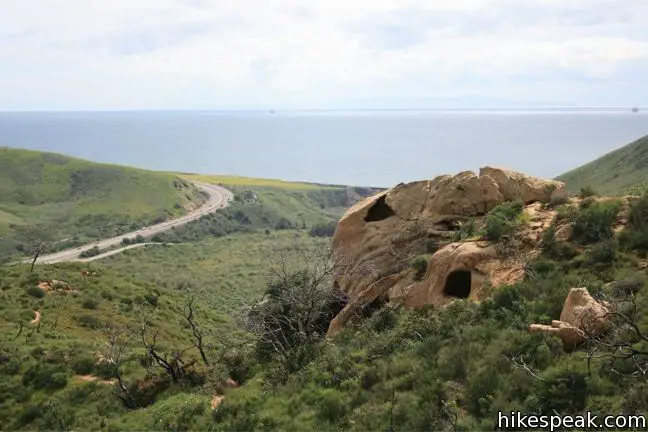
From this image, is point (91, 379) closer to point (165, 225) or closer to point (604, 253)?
point (604, 253)

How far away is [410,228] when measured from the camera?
17609 mm

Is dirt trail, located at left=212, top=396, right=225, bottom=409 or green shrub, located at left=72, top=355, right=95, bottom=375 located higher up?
dirt trail, located at left=212, top=396, right=225, bottom=409

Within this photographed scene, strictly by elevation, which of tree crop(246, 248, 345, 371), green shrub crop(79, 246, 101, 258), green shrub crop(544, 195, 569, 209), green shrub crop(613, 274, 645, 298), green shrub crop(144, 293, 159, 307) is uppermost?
green shrub crop(544, 195, 569, 209)

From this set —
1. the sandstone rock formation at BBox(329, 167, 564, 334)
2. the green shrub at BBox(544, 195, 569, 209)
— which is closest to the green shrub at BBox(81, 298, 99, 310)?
the sandstone rock formation at BBox(329, 167, 564, 334)

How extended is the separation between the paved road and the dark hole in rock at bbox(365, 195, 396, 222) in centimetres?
4294

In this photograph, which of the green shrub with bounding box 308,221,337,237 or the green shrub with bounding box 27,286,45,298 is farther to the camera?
the green shrub with bounding box 308,221,337,237

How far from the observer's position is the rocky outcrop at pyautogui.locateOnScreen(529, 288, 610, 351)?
892cm

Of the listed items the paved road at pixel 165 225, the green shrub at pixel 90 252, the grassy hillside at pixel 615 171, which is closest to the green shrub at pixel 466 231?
the grassy hillside at pixel 615 171

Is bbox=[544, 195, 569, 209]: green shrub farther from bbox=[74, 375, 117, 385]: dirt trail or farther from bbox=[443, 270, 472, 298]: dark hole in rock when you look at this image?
bbox=[74, 375, 117, 385]: dirt trail

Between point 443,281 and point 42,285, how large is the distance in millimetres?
21923

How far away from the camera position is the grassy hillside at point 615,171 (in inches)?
1879

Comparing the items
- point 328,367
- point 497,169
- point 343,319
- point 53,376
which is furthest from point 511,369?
point 53,376

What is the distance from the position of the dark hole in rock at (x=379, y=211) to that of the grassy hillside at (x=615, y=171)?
32885 millimetres

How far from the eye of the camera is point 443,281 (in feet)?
45.9
